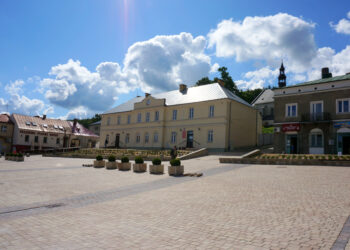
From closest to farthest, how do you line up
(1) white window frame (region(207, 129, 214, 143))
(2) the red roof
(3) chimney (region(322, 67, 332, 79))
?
(3) chimney (region(322, 67, 332, 79)), (1) white window frame (region(207, 129, 214, 143)), (2) the red roof

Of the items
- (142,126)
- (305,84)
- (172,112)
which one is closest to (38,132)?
(142,126)

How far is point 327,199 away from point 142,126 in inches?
1451

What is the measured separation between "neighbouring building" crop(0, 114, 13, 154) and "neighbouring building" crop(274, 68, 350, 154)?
4924 cm

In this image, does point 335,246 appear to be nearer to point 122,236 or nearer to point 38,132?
point 122,236

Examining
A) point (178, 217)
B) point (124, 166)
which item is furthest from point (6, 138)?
point (178, 217)

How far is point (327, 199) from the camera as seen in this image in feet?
26.2

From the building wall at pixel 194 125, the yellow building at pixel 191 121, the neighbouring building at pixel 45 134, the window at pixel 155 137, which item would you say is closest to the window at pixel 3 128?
the neighbouring building at pixel 45 134

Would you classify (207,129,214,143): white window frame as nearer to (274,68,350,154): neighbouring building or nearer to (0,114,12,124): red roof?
(274,68,350,154): neighbouring building

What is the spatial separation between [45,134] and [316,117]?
171 feet

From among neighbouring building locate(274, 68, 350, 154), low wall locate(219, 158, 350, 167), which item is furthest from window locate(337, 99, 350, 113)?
low wall locate(219, 158, 350, 167)

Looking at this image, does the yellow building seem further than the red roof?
No

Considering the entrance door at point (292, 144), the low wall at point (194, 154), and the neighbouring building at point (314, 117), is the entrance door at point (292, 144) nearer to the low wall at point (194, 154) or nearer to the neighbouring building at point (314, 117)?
the neighbouring building at point (314, 117)

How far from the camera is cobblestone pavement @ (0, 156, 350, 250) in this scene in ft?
15.7

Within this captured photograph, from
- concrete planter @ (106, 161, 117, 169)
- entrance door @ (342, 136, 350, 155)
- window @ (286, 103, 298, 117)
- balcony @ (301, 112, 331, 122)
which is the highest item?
window @ (286, 103, 298, 117)
